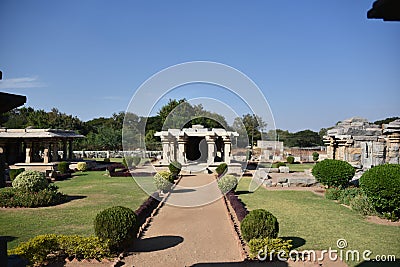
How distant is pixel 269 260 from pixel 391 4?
5.69 metres

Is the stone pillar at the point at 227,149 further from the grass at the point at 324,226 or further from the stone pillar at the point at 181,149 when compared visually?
the grass at the point at 324,226

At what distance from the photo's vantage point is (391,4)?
8.86 feet

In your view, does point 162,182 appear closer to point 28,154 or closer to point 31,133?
point 31,133

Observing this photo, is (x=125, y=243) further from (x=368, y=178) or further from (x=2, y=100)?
(x=368, y=178)

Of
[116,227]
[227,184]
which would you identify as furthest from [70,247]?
[227,184]

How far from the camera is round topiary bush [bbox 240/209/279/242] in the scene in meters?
7.62

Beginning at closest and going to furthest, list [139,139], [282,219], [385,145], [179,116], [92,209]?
[282,219] → [92,209] → [385,145] → [179,116] → [139,139]

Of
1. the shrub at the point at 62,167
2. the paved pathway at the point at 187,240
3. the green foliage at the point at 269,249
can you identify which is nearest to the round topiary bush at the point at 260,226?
the green foliage at the point at 269,249

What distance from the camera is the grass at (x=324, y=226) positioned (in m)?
8.11

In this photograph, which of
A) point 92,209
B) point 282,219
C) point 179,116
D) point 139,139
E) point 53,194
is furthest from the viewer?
point 139,139

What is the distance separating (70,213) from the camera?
39.5ft

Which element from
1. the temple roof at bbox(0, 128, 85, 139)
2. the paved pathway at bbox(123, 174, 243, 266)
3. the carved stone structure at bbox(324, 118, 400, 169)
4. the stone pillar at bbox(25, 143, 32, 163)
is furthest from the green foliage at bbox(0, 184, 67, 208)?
the stone pillar at bbox(25, 143, 32, 163)

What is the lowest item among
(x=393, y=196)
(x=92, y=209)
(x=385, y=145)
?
(x=92, y=209)

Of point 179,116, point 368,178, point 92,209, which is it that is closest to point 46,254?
point 92,209
